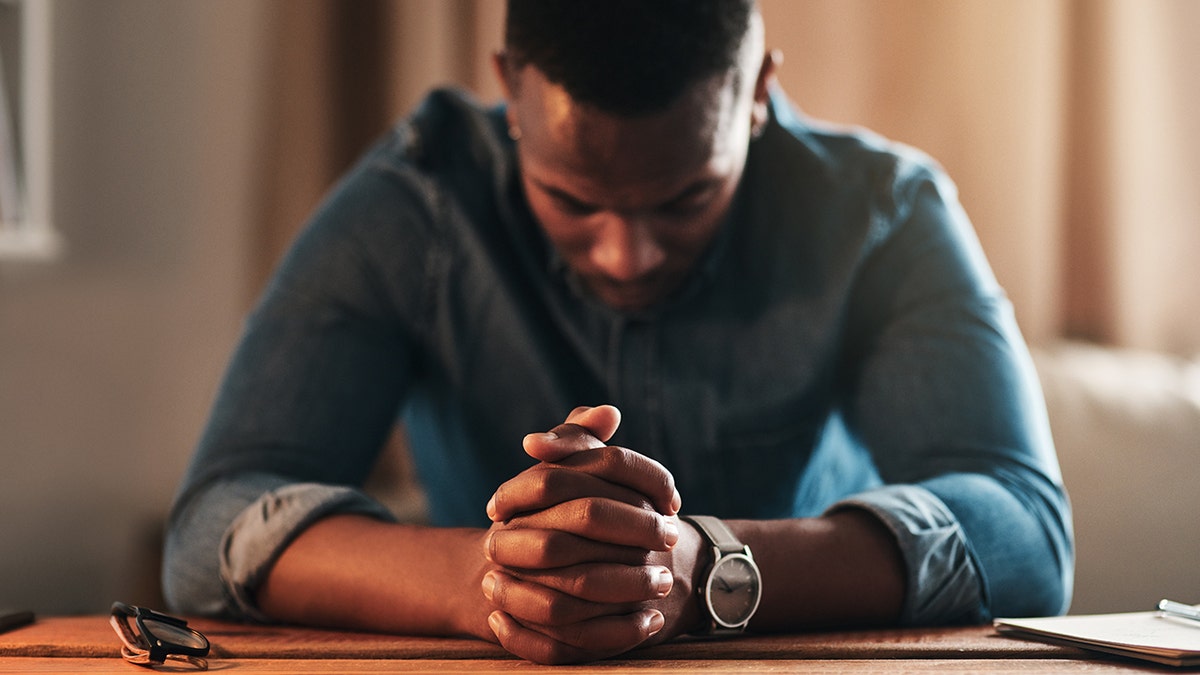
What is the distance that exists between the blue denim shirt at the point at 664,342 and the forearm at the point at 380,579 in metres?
0.17

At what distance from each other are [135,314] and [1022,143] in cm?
205

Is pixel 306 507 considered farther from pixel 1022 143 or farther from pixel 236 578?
pixel 1022 143

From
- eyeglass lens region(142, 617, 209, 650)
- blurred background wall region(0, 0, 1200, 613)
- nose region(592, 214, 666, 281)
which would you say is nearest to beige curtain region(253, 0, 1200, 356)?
blurred background wall region(0, 0, 1200, 613)

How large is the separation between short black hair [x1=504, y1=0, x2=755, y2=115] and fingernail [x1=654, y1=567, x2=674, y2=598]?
479mm

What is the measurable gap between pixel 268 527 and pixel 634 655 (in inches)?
15.5

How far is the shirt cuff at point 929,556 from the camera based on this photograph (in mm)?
968

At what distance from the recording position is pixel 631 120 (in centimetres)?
109

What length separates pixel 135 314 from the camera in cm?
263

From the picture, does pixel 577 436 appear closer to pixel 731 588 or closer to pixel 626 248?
pixel 731 588

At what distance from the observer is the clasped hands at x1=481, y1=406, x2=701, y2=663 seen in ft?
2.60

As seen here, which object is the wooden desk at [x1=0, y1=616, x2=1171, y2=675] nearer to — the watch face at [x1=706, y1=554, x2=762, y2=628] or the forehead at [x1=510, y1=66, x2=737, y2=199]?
the watch face at [x1=706, y1=554, x2=762, y2=628]

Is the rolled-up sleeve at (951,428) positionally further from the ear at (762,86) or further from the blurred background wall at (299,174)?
the blurred background wall at (299,174)

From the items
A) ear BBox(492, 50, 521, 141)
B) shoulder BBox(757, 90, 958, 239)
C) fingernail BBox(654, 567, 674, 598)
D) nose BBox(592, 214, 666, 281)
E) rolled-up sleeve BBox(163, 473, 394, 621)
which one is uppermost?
ear BBox(492, 50, 521, 141)

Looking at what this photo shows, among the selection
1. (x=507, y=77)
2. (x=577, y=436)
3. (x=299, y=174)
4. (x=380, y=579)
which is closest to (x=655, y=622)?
(x=577, y=436)
